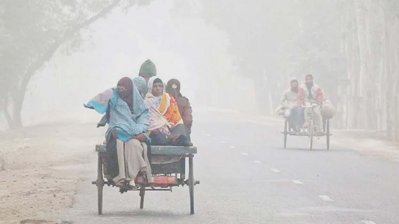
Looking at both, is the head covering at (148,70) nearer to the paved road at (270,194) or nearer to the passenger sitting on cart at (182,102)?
the passenger sitting on cart at (182,102)

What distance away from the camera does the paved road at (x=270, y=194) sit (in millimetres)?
14414

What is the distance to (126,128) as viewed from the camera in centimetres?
1438

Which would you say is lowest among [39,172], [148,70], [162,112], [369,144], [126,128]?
[39,172]

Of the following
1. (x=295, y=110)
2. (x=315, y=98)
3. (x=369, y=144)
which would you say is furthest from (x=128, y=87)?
(x=369, y=144)

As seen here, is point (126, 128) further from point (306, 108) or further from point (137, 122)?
point (306, 108)

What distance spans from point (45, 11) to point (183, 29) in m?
82.7

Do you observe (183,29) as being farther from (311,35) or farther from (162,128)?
(162,128)

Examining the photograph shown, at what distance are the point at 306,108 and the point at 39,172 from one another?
9620 mm

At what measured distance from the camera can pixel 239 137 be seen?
39.9 meters

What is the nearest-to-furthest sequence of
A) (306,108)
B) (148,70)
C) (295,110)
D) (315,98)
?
1. (148,70)
2. (306,108)
3. (295,110)
4. (315,98)

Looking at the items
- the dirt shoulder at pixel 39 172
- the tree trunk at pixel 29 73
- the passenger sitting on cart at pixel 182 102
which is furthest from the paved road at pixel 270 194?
the tree trunk at pixel 29 73

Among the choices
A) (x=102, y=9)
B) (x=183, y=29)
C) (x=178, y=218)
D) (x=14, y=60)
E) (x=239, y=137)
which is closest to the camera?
(x=178, y=218)

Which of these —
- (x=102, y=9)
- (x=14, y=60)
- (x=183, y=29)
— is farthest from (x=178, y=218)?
(x=183, y=29)

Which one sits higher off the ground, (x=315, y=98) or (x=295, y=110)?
(x=315, y=98)
